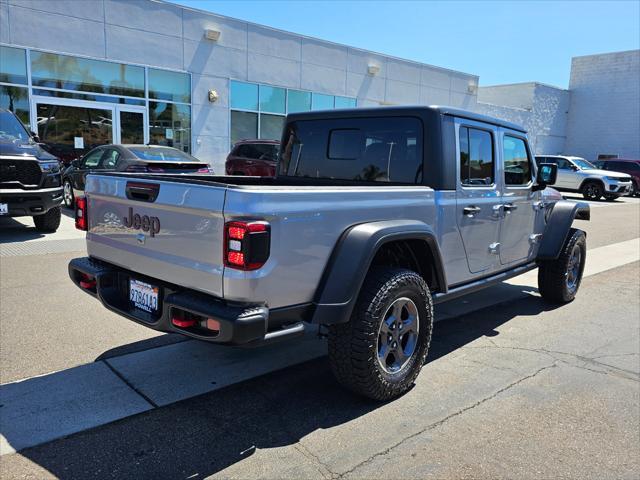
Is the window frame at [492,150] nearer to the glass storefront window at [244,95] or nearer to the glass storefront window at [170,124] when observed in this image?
the glass storefront window at [170,124]

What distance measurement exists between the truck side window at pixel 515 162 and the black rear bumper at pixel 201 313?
2910 millimetres

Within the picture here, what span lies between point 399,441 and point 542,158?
2325cm

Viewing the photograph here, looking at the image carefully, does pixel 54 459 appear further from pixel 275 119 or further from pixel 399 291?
pixel 275 119

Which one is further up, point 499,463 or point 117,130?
point 117,130

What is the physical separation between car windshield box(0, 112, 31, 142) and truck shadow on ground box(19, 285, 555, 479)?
714 centimetres

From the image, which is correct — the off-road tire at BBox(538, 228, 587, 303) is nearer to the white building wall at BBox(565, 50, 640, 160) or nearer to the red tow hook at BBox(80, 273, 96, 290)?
the red tow hook at BBox(80, 273, 96, 290)

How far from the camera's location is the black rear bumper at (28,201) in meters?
7.90

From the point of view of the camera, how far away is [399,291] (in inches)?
131

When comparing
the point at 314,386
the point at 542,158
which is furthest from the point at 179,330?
the point at 542,158

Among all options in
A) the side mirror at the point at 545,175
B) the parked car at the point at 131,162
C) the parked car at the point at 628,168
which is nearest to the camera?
the side mirror at the point at 545,175

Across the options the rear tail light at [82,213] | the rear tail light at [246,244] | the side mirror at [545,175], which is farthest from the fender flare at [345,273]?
the side mirror at [545,175]

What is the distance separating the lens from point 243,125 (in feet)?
61.4

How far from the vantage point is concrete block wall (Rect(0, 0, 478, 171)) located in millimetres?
14156

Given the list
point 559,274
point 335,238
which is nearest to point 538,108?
point 559,274
